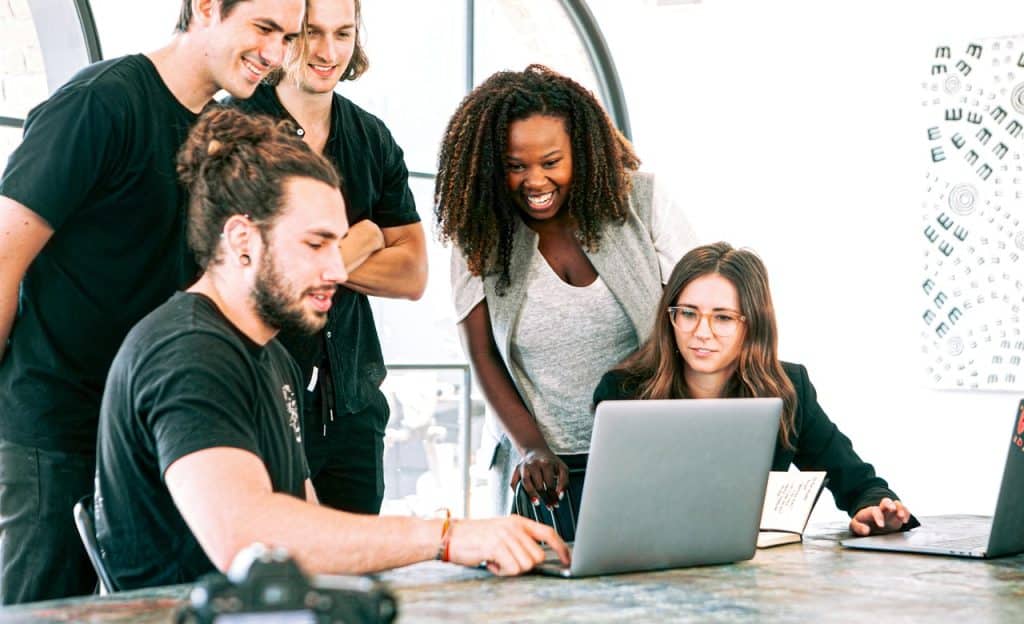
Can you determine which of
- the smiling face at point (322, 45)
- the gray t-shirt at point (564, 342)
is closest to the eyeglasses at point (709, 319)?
the gray t-shirt at point (564, 342)

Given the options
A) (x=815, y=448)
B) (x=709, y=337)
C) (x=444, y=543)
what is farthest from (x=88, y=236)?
(x=815, y=448)

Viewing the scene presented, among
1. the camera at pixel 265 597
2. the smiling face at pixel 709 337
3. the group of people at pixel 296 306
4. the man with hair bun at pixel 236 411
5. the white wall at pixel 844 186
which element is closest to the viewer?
the camera at pixel 265 597

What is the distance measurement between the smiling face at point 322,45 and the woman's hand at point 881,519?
4.08ft

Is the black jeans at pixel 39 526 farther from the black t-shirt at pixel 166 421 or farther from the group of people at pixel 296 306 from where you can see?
the black t-shirt at pixel 166 421

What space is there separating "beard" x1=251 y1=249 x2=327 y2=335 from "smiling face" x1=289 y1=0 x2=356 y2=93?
0.68m

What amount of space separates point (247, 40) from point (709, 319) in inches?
42.2

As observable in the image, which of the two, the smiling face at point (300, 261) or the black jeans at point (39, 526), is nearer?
the smiling face at point (300, 261)

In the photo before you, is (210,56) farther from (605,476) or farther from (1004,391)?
(1004,391)

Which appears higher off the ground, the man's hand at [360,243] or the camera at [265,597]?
the man's hand at [360,243]

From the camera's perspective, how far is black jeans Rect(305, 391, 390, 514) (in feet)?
7.67

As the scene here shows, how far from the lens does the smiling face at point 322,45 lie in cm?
229

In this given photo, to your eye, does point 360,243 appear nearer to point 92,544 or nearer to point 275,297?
point 275,297

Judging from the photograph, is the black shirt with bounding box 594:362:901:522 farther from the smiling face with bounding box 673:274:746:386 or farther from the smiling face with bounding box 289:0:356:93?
the smiling face with bounding box 289:0:356:93

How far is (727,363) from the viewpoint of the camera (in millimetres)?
2566
